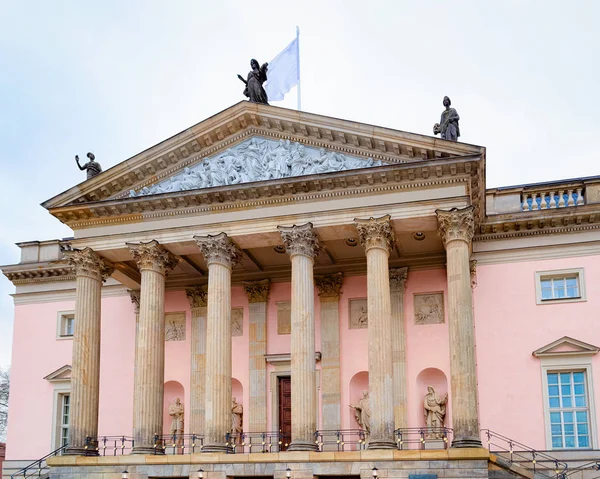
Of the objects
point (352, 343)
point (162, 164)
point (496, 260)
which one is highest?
point (162, 164)

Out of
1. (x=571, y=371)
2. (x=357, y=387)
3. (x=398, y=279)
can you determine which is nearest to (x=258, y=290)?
(x=357, y=387)

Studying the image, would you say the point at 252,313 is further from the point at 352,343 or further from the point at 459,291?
the point at 459,291

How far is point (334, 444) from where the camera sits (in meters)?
30.4

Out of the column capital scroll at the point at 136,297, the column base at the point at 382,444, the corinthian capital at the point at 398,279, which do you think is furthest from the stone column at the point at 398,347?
the column capital scroll at the point at 136,297

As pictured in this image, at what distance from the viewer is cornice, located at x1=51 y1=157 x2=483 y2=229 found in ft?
90.5

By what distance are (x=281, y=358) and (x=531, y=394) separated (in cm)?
922

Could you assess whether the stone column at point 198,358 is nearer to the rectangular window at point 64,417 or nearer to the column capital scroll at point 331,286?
the column capital scroll at point 331,286

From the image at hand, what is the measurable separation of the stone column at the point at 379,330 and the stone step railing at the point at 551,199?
21.0 feet

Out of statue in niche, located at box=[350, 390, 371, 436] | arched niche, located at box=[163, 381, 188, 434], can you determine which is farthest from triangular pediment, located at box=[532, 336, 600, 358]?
arched niche, located at box=[163, 381, 188, 434]

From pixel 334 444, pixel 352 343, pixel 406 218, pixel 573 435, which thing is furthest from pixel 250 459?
pixel 573 435

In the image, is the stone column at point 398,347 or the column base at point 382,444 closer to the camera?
the column base at point 382,444

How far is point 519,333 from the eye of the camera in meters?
30.4

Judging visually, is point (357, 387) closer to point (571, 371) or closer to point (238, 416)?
point (238, 416)

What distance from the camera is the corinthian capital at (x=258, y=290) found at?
33.2 metres
